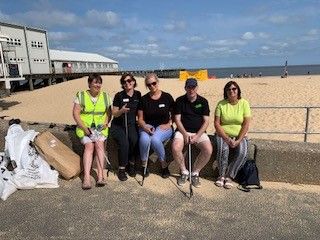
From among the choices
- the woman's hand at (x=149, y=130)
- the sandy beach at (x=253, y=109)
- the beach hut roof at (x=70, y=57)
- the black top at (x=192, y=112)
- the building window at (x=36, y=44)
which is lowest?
the sandy beach at (x=253, y=109)

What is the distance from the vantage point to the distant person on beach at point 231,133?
476 cm

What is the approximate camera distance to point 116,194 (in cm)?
451

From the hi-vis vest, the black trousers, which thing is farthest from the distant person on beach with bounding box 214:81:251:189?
the hi-vis vest

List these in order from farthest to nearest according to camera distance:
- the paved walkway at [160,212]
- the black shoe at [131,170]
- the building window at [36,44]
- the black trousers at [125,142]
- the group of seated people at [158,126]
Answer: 1. the building window at [36,44]
2. the black shoe at [131,170]
3. the black trousers at [125,142]
4. the group of seated people at [158,126]
5. the paved walkway at [160,212]

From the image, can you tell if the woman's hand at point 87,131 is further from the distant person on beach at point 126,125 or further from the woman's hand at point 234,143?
the woman's hand at point 234,143

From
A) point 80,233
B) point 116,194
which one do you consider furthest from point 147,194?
point 80,233

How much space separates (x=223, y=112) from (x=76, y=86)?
1097 inches

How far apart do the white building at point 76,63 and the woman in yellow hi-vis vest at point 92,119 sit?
155 feet

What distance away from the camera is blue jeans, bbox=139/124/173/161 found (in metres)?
4.94

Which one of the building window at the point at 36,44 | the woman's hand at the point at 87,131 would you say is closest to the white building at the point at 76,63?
the building window at the point at 36,44

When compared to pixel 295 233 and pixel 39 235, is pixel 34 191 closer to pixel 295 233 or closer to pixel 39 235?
pixel 39 235

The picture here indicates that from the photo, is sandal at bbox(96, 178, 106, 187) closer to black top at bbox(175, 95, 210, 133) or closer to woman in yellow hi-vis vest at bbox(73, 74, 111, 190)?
woman in yellow hi-vis vest at bbox(73, 74, 111, 190)

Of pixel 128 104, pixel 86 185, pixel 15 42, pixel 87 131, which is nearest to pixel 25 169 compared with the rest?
pixel 86 185

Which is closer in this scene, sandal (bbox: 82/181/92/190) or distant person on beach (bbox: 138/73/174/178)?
sandal (bbox: 82/181/92/190)
